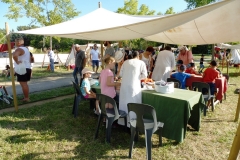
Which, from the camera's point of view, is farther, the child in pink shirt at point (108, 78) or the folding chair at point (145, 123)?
the child in pink shirt at point (108, 78)

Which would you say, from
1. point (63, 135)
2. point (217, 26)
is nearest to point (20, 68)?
point (63, 135)

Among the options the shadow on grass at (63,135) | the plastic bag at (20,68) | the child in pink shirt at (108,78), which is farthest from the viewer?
the plastic bag at (20,68)

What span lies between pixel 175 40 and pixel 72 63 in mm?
9558

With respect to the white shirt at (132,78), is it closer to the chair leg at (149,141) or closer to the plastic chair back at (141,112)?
the plastic chair back at (141,112)

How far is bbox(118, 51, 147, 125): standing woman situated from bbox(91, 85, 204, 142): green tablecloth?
29 cm

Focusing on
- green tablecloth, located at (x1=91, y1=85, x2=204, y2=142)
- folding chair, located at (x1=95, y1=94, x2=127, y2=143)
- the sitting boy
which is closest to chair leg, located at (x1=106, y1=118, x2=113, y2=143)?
folding chair, located at (x1=95, y1=94, x2=127, y2=143)

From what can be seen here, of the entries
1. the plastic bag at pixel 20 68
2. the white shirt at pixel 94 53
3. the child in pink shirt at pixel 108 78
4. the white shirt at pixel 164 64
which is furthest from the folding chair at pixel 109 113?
the white shirt at pixel 94 53

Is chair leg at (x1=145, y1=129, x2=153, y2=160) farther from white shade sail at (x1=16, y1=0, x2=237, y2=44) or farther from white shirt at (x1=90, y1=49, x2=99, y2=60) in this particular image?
white shirt at (x1=90, y1=49, x2=99, y2=60)

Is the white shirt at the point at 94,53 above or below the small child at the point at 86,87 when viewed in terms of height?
above

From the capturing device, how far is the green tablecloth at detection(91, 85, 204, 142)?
3.30m

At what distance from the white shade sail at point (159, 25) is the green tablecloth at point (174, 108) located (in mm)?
1312

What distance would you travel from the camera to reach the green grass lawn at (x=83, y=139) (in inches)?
128

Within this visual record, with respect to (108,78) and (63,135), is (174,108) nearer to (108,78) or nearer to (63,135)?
(108,78)

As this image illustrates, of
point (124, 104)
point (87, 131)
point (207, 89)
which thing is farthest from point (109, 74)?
point (207, 89)
